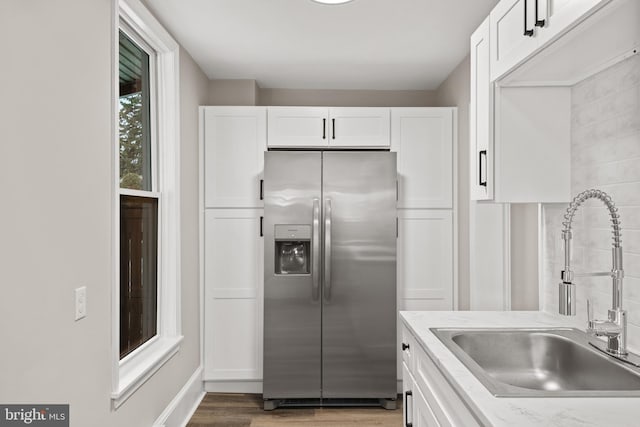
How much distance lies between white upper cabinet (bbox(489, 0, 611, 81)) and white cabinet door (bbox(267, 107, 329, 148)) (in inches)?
70.5

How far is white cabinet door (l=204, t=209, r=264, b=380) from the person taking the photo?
351 centimetres

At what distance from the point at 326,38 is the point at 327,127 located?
79 centimetres

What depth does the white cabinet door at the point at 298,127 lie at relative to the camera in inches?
140

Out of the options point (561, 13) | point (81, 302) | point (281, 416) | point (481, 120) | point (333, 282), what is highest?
point (561, 13)

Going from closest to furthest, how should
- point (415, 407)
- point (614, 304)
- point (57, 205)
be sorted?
point (614, 304) < point (57, 205) < point (415, 407)

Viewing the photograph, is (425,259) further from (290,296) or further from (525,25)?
(525,25)

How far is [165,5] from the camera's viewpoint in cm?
249

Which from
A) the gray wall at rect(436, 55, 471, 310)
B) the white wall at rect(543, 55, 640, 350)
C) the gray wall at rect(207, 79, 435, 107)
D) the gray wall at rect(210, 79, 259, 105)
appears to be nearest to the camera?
the white wall at rect(543, 55, 640, 350)

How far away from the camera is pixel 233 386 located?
3.57 m

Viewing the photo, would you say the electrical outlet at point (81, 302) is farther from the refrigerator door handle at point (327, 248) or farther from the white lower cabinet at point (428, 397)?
the refrigerator door handle at point (327, 248)

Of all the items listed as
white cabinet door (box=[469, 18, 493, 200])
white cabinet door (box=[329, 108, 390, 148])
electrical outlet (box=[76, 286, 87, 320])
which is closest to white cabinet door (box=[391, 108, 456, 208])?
white cabinet door (box=[329, 108, 390, 148])

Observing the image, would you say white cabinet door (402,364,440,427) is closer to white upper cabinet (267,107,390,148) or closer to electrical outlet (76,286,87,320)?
electrical outlet (76,286,87,320)

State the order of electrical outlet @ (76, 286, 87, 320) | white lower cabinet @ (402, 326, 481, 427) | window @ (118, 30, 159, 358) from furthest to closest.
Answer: window @ (118, 30, 159, 358)
electrical outlet @ (76, 286, 87, 320)
white lower cabinet @ (402, 326, 481, 427)

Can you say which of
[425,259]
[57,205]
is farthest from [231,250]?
[57,205]
